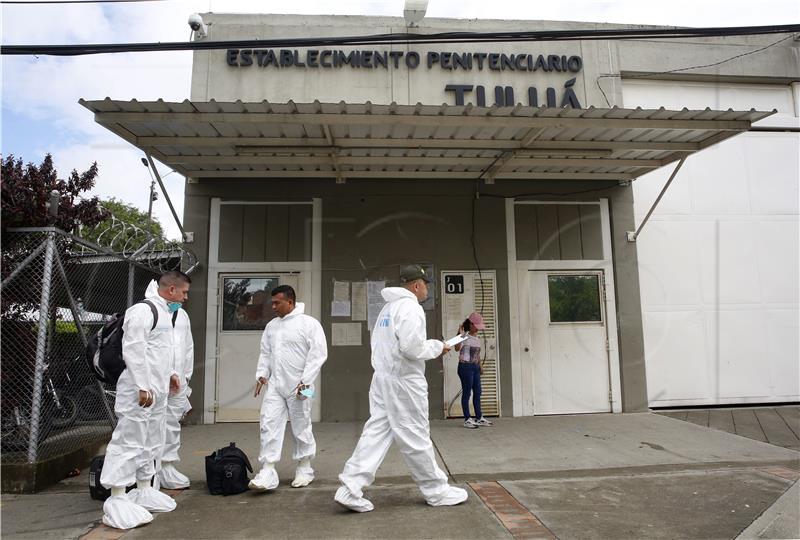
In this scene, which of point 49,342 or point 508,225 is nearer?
point 49,342

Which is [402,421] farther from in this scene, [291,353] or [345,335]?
[345,335]

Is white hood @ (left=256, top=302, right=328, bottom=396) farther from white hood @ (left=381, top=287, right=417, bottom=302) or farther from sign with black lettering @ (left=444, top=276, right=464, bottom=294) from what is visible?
sign with black lettering @ (left=444, top=276, right=464, bottom=294)

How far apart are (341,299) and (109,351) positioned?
4211 mm

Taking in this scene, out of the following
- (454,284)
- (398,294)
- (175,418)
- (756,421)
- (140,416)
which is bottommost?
(756,421)

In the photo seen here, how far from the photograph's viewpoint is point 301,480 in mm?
4598

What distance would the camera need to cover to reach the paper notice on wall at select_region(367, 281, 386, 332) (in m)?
7.82

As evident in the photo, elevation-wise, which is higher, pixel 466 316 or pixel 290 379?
pixel 466 316

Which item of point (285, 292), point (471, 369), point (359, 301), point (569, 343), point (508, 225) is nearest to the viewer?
point (285, 292)

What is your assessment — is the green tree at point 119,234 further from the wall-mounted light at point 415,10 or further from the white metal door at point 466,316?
the wall-mounted light at point 415,10

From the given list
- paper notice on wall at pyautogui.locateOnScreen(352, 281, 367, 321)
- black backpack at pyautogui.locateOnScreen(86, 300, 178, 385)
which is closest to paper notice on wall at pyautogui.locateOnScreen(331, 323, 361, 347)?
paper notice on wall at pyautogui.locateOnScreen(352, 281, 367, 321)

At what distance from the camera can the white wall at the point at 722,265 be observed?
27.7 feet

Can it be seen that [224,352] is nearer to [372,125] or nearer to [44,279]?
[44,279]

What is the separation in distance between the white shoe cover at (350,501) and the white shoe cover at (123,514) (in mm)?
1415

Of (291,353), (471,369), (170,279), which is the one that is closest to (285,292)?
(291,353)
